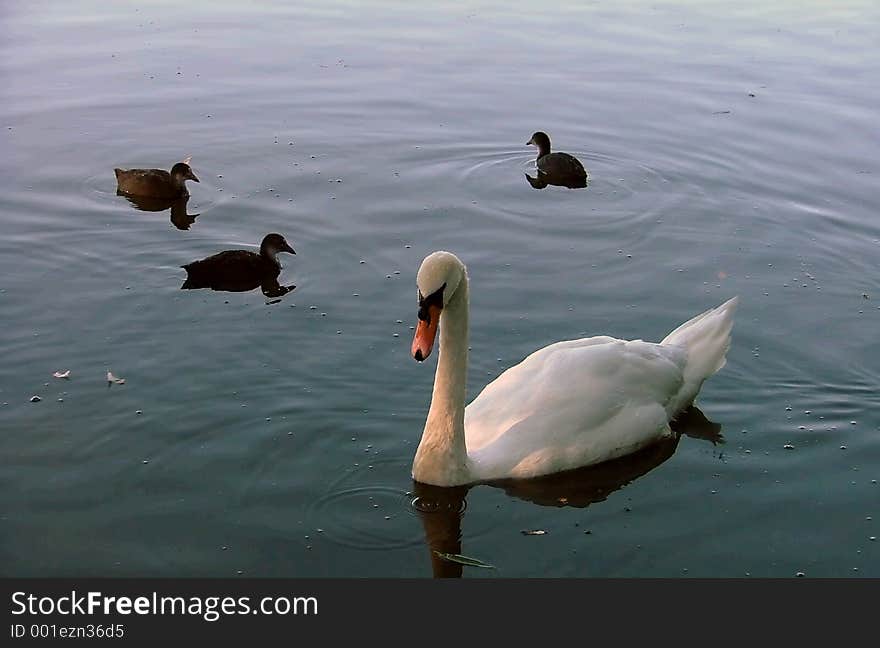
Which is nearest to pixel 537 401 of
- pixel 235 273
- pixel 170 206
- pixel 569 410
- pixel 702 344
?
pixel 569 410

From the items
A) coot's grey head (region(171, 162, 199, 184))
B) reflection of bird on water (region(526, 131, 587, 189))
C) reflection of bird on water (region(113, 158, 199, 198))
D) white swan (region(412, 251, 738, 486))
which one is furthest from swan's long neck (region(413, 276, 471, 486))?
reflection of bird on water (region(526, 131, 587, 189))

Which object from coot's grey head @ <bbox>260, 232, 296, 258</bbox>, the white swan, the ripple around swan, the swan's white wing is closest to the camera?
the ripple around swan

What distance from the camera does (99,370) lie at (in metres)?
9.45

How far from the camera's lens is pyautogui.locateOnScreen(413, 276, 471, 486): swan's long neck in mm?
7969

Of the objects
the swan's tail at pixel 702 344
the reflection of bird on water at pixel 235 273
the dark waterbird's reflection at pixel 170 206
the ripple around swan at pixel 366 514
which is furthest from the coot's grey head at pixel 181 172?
the ripple around swan at pixel 366 514

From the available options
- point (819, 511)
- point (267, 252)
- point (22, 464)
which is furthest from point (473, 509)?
point (267, 252)

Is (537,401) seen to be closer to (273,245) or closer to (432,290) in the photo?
(432,290)

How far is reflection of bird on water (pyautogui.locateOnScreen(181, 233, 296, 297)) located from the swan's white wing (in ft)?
10.7

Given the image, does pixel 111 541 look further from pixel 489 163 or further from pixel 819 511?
pixel 489 163

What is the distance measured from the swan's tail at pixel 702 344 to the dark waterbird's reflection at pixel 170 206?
18.8ft

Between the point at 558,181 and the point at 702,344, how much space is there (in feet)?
18.4

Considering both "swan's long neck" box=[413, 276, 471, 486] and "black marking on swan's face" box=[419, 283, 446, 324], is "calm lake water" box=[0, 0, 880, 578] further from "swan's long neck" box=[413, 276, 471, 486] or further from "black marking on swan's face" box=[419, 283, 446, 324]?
"black marking on swan's face" box=[419, 283, 446, 324]

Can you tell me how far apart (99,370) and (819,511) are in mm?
5062

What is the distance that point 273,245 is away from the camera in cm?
1182
